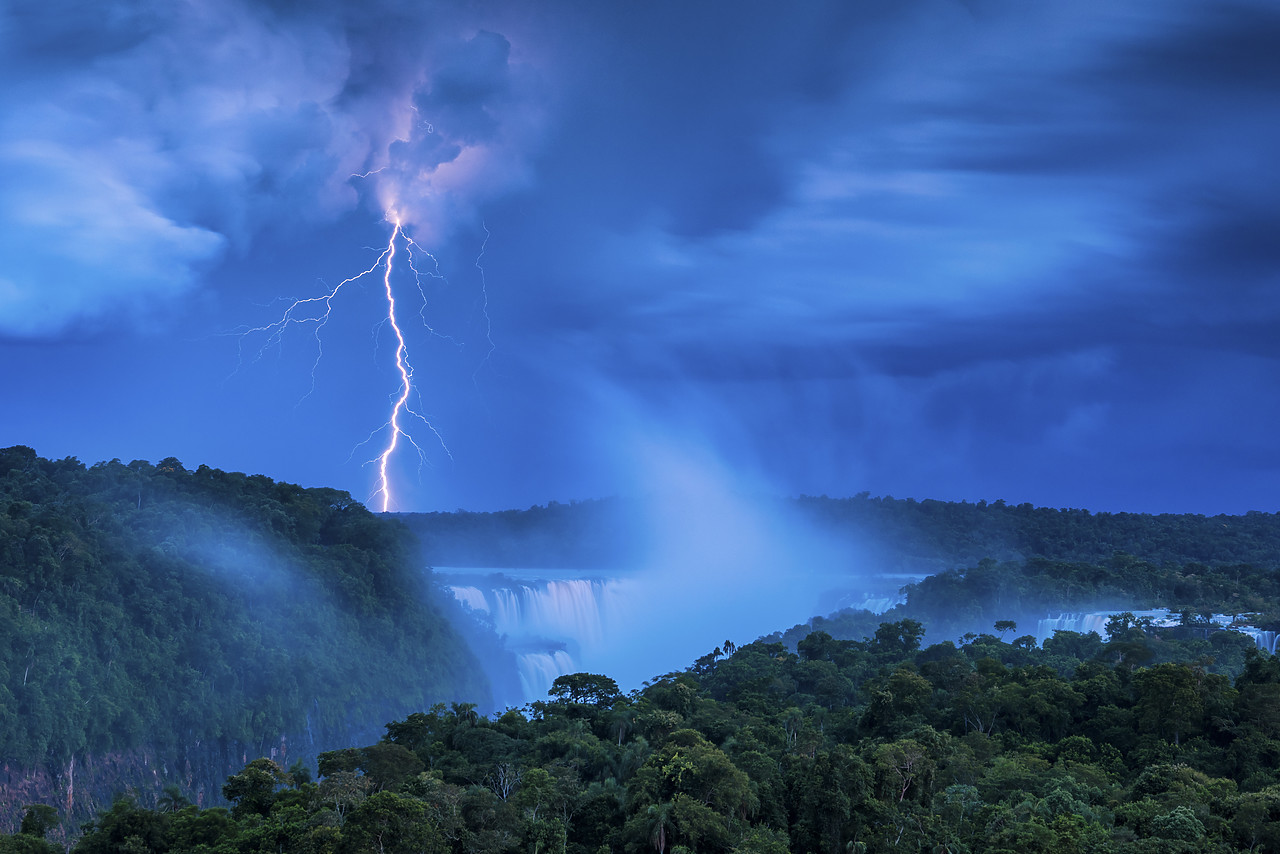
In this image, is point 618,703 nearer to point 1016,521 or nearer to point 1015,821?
point 1015,821

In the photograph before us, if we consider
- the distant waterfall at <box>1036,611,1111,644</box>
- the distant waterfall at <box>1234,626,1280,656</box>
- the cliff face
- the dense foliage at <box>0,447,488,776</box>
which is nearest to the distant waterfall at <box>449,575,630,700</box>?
the dense foliage at <box>0,447,488,776</box>

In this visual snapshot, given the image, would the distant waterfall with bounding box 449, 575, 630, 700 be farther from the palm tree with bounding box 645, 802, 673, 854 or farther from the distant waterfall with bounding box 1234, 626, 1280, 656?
the palm tree with bounding box 645, 802, 673, 854

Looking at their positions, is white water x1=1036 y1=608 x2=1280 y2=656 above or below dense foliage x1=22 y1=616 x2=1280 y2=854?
above

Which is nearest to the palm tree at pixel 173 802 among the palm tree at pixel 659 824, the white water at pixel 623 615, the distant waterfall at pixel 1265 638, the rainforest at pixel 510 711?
the rainforest at pixel 510 711

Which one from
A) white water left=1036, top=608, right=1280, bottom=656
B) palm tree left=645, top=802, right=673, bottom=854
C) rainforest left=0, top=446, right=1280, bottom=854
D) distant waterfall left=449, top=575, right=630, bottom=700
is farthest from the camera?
distant waterfall left=449, top=575, right=630, bottom=700

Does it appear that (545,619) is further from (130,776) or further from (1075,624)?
(1075,624)

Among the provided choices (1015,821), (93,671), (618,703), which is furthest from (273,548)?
(1015,821)

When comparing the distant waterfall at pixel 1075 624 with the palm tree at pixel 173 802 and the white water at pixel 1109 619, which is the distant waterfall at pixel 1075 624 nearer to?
the white water at pixel 1109 619

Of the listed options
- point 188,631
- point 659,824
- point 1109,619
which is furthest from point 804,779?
point 1109,619
